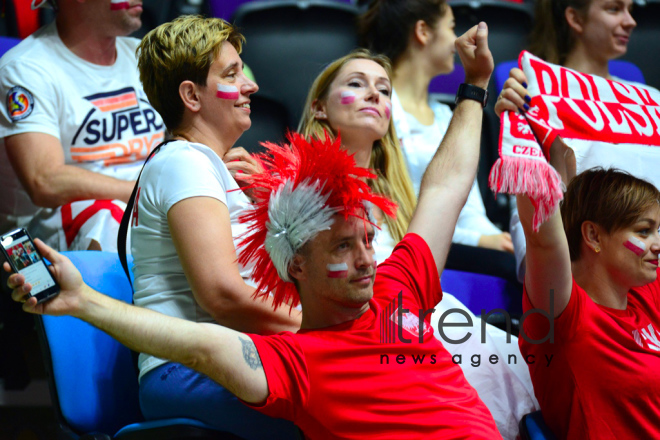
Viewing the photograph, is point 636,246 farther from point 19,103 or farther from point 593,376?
point 19,103

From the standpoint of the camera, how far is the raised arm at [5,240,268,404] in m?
1.17

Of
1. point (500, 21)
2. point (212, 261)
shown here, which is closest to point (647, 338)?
point (212, 261)

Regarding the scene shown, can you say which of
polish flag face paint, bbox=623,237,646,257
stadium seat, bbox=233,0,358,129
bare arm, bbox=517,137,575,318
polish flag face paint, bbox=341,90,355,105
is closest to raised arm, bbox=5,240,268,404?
bare arm, bbox=517,137,575,318

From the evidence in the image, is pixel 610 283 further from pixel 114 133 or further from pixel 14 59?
pixel 14 59

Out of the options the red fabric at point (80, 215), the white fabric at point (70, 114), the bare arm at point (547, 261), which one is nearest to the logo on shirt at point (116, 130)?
the white fabric at point (70, 114)

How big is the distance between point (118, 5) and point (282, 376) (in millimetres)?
1735

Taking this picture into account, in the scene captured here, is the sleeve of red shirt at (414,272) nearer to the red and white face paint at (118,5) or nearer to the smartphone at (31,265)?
the smartphone at (31,265)

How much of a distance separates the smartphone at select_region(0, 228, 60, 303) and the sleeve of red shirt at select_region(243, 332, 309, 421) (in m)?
0.40

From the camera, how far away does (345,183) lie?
1.50 meters

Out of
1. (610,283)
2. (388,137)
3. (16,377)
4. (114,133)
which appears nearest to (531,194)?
(610,283)

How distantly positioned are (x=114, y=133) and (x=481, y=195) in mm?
1669

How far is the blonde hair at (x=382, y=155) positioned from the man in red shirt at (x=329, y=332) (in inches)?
Answer: 32.0

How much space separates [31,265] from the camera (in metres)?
1.15

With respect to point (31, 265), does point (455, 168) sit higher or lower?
lower
